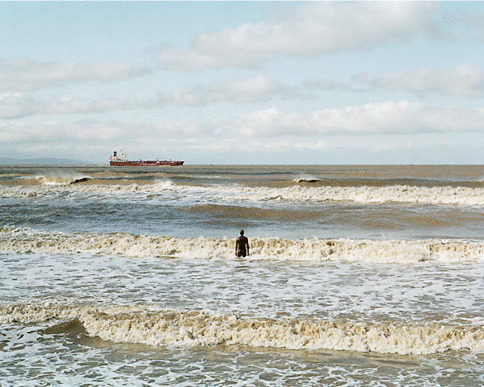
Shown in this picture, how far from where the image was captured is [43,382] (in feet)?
21.0

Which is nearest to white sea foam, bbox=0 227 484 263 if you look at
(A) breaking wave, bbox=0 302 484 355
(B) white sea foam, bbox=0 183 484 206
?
(A) breaking wave, bbox=0 302 484 355

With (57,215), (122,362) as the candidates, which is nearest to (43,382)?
(122,362)

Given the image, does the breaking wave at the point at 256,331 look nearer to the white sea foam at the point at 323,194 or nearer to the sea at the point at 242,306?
the sea at the point at 242,306

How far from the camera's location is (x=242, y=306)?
9.69 metres

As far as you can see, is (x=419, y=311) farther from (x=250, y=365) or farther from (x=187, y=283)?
(x=187, y=283)

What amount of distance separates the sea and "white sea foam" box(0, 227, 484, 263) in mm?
70

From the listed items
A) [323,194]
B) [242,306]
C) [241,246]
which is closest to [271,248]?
[241,246]

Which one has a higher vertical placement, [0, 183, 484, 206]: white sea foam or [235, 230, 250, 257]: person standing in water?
[0, 183, 484, 206]: white sea foam

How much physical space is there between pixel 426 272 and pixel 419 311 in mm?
4094

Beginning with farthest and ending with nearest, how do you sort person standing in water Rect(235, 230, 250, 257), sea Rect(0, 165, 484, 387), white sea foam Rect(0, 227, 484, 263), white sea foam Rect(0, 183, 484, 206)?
white sea foam Rect(0, 183, 484, 206) → person standing in water Rect(235, 230, 250, 257) → white sea foam Rect(0, 227, 484, 263) → sea Rect(0, 165, 484, 387)

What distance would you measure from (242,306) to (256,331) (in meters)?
1.61

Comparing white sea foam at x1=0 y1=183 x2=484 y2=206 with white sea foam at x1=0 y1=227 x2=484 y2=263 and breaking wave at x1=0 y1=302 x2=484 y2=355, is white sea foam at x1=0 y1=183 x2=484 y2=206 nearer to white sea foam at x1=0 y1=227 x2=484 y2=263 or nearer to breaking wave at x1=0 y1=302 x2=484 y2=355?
white sea foam at x1=0 y1=227 x2=484 y2=263

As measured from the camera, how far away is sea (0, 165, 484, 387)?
6.79 m

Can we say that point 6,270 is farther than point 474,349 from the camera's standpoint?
Yes
